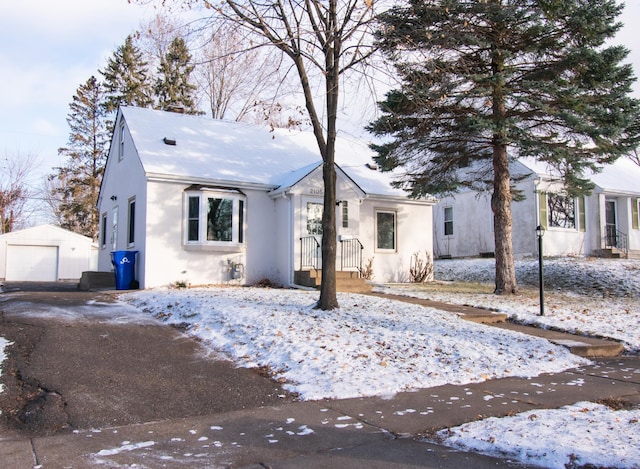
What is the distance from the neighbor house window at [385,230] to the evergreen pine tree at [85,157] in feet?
87.7

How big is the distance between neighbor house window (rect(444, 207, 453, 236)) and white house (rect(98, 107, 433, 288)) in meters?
6.92

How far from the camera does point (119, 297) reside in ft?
41.8

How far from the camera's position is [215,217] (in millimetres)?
15383

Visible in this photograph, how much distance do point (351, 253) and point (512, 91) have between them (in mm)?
6580

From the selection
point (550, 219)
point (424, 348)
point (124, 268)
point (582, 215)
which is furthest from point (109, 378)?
point (582, 215)

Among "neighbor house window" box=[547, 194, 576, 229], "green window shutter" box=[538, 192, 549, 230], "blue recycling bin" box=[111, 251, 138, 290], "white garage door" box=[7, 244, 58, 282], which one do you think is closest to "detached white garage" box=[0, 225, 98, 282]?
"white garage door" box=[7, 244, 58, 282]

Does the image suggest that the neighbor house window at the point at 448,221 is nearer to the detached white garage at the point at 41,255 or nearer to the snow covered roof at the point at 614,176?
the snow covered roof at the point at 614,176

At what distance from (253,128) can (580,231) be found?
14586 mm

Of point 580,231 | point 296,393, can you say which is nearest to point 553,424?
point 296,393

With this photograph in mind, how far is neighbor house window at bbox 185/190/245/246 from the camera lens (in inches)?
592

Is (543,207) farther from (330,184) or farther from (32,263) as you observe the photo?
(32,263)

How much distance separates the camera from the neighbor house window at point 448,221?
83.7 ft

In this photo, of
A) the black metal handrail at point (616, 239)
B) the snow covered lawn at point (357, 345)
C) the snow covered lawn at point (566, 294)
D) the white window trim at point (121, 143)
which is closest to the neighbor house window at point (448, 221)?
the snow covered lawn at point (566, 294)

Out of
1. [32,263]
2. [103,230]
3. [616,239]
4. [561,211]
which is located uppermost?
[561,211]
